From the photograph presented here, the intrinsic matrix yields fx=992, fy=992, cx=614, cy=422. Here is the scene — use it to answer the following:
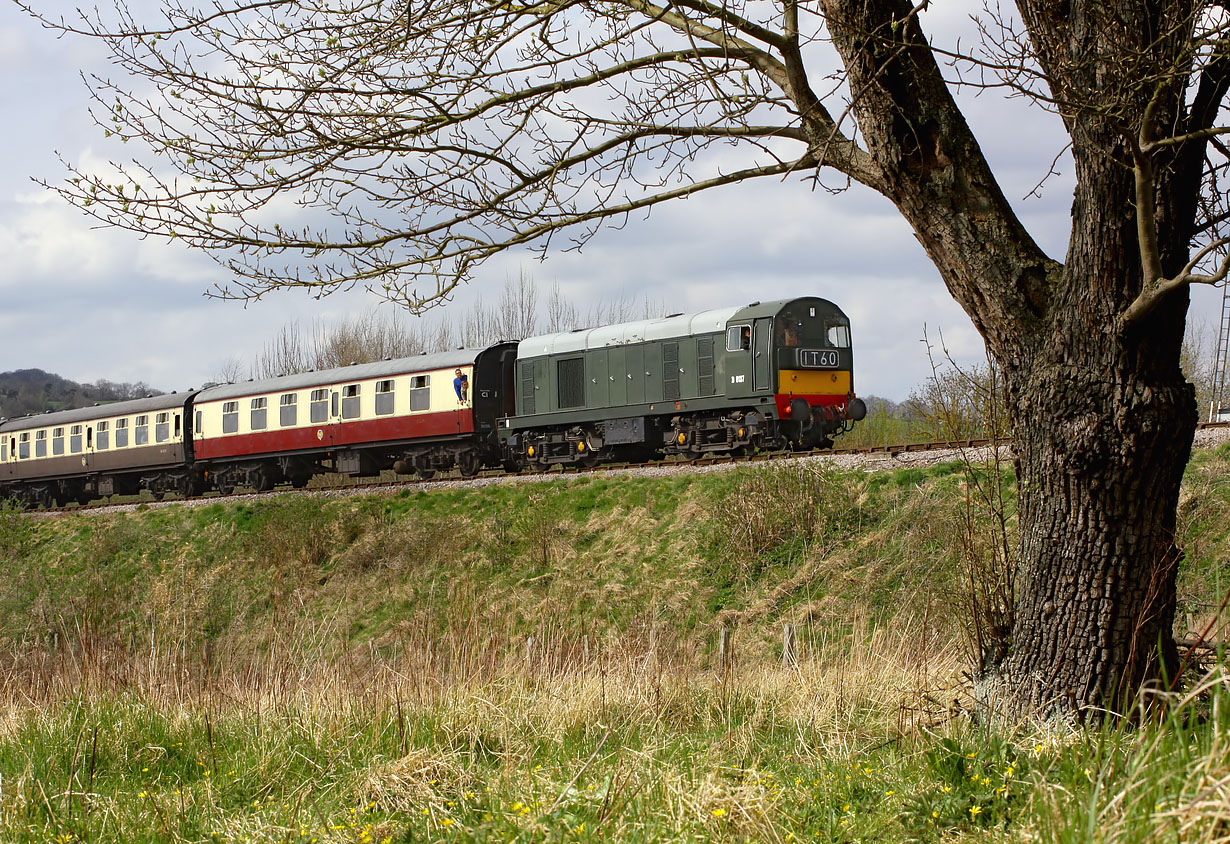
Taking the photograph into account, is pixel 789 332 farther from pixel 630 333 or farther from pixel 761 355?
pixel 630 333

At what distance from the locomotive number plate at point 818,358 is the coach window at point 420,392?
30.9 ft

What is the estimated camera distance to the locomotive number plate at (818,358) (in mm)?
19406

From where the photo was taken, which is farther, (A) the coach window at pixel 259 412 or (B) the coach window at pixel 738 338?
(A) the coach window at pixel 259 412

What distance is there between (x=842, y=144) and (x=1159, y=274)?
1.84m

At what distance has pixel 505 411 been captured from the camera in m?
23.8

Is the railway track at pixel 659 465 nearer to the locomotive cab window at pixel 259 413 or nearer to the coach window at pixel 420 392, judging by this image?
the locomotive cab window at pixel 259 413

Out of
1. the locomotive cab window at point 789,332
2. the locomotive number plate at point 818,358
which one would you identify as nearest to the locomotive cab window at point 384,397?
the locomotive cab window at point 789,332

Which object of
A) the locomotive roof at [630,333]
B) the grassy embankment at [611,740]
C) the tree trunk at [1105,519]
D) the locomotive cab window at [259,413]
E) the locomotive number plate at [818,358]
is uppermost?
the locomotive roof at [630,333]

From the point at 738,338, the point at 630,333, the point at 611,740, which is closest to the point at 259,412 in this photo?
the point at 630,333

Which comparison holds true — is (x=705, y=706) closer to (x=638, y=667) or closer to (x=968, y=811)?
(x=638, y=667)

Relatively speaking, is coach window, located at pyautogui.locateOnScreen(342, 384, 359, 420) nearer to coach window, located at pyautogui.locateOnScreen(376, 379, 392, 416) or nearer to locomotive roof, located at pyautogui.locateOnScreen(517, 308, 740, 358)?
coach window, located at pyautogui.locateOnScreen(376, 379, 392, 416)

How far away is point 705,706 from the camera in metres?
6.23

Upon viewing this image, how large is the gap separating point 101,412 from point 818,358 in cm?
2416

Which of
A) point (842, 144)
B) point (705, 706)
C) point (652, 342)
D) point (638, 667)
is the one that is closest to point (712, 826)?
point (705, 706)
